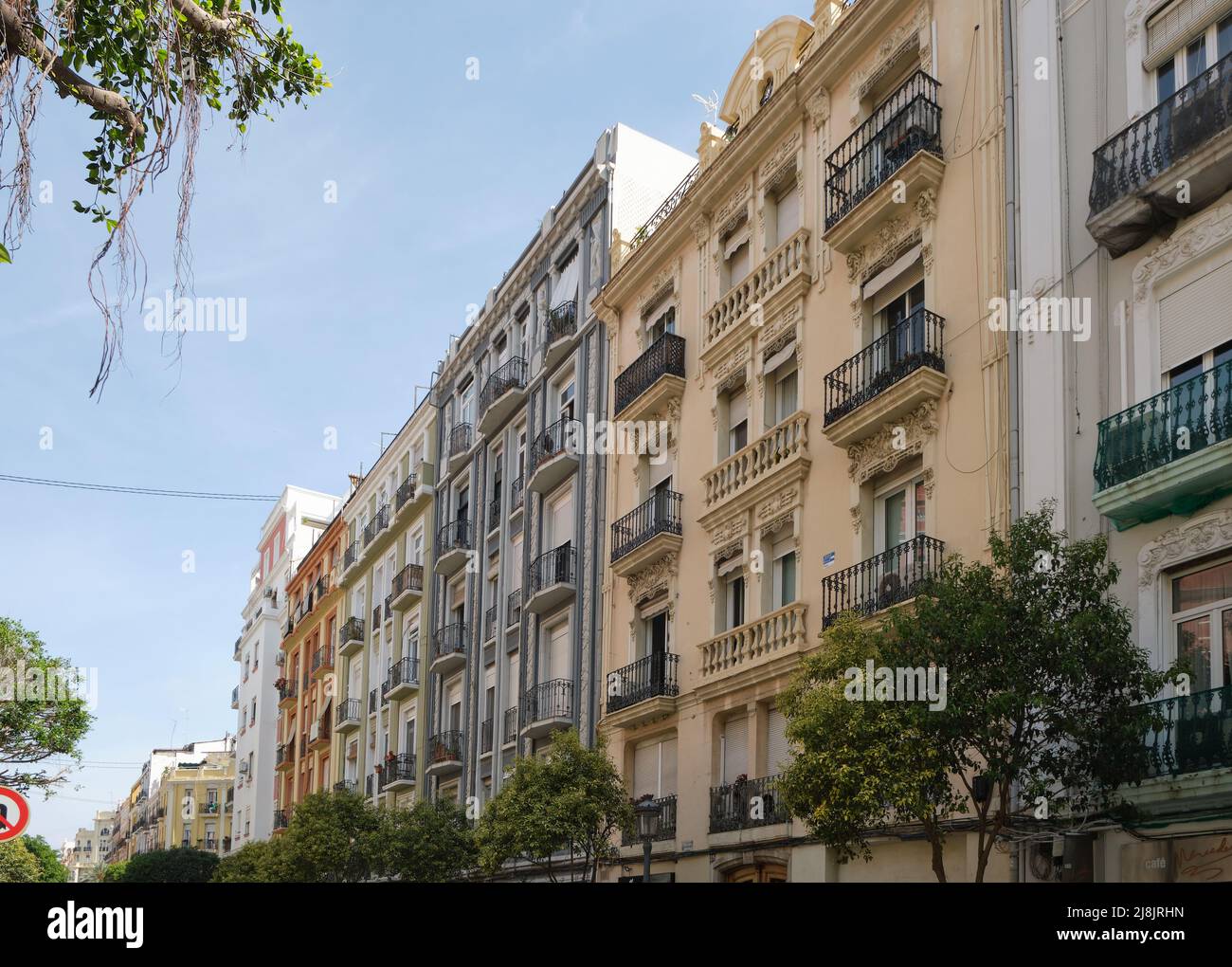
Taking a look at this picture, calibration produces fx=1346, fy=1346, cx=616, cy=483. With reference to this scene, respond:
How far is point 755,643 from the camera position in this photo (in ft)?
71.8

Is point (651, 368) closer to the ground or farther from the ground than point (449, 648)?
farther from the ground

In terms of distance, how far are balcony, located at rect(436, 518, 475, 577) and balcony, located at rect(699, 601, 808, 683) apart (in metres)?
14.7

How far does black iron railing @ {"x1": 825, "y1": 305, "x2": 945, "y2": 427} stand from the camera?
18.4 metres

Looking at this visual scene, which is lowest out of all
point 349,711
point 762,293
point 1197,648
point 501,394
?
point 349,711

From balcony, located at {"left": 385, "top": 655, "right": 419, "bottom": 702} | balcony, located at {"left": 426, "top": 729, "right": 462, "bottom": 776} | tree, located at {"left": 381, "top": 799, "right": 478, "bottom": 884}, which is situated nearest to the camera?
tree, located at {"left": 381, "top": 799, "right": 478, "bottom": 884}

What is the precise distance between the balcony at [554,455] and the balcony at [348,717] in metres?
17.2

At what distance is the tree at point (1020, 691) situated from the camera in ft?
41.4

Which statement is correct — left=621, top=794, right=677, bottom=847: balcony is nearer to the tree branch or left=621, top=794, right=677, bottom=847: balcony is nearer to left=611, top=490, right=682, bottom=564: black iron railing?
left=611, top=490, right=682, bottom=564: black iron railing

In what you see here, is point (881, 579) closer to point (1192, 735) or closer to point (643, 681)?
point (1192, 735)

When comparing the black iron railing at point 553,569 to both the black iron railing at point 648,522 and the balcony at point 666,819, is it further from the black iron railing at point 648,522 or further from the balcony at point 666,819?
the balcony at point 666,819

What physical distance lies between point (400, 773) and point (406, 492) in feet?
31.4

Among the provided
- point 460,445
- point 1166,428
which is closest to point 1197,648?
point 1166,428

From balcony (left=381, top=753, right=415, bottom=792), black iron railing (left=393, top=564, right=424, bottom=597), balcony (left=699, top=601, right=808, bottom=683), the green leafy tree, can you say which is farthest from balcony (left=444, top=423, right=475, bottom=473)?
the green leafy tree
